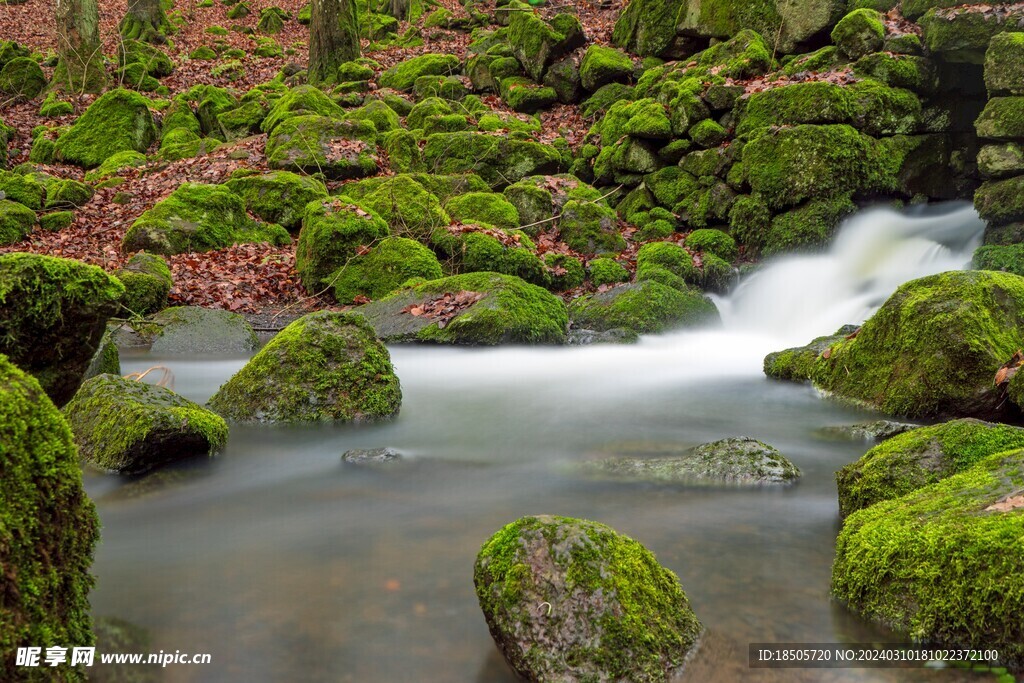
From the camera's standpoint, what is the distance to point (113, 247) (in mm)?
11688

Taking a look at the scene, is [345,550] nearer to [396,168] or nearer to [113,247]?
[113,247]

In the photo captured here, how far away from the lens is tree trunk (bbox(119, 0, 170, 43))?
24.7m

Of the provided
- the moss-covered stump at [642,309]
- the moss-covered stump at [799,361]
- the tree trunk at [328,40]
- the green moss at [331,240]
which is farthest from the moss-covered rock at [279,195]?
the moss-covered stump at [799,361]

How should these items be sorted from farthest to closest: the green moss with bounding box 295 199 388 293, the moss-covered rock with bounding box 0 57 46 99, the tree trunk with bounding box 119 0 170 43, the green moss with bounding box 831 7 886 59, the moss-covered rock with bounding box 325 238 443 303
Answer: the tree trunk with bounding box 119 0 170 43
the moss-covered rock with bounding box 0 57 46 99
the green moss with bounding box 831 7 886 59
the green moss with bounding box 295 199 388 293
the moss-covered rock with bounding box 325 238 443 303

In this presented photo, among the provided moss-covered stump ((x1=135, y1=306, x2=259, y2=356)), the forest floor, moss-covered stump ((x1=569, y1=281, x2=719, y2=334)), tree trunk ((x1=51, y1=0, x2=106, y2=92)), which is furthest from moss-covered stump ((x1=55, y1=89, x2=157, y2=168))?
moss-covered stump ((x1=569, y1=281, x2=719, y2=334))

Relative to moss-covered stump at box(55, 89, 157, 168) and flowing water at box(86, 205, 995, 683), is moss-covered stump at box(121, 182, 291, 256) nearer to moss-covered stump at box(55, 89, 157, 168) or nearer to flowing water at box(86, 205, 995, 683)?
flowing water at box(86, 205, 995, 683)

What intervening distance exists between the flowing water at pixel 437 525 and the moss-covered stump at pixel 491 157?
326 inches

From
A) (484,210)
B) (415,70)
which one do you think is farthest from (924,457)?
(415,70)

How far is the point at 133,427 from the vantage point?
175 inches

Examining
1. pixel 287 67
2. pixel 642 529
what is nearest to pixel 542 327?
pixel 642 529

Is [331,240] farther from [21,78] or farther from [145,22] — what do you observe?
[145,22]

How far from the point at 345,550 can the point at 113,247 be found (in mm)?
10263

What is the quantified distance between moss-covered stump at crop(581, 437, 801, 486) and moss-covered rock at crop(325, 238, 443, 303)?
20.9 feet

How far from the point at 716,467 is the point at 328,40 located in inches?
782
